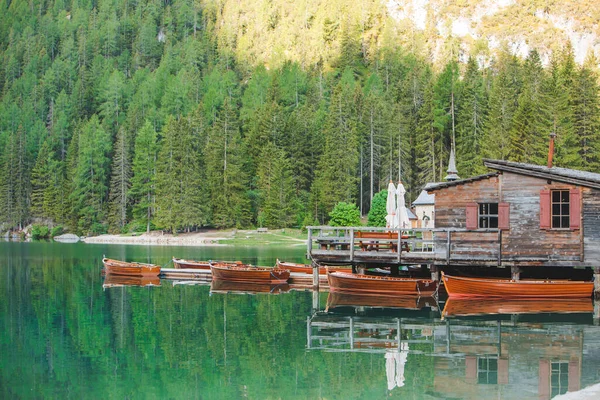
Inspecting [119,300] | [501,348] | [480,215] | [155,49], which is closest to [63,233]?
[155,49]

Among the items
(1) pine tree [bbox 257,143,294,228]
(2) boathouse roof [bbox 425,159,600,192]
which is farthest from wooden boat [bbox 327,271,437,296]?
(1) pine tree [bbox 257,143,294,228]

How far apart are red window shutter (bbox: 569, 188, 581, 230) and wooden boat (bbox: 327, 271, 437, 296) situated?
657 centimetres

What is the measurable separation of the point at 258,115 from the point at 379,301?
82.0 m

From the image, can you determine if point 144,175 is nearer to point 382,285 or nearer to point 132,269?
point 132,269

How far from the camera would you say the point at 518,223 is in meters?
32.3

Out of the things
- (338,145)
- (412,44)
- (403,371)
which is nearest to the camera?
(403,371)

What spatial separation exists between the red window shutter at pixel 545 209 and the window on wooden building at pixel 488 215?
81.2 inches

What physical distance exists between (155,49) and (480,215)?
15756cm

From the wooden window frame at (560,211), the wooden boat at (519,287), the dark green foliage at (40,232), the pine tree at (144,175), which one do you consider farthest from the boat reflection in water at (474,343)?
the dark green foliage at (40,232)

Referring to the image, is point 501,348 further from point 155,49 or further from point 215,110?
point 155,49

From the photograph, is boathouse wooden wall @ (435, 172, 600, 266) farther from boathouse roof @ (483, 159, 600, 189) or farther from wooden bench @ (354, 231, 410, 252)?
wooden bench @ (354, 231, 410, 252)

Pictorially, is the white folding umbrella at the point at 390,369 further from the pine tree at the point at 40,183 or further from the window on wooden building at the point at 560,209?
the pine tree at the point at 40,183

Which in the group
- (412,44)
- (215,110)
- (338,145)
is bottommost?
(338,145)

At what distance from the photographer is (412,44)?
14850 centimetres
